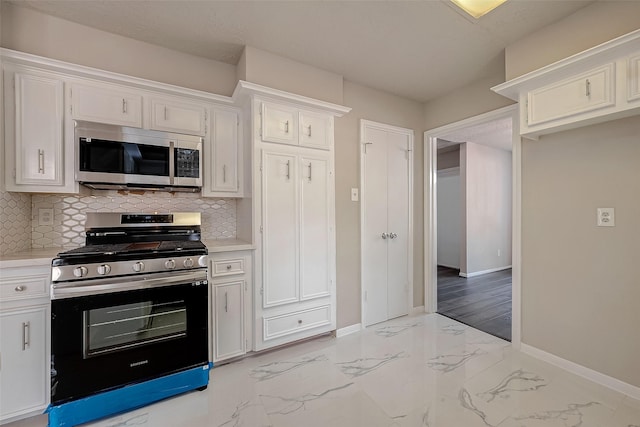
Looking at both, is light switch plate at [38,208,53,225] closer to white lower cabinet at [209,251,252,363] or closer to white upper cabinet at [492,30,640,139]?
white lower cabinet at [209,251,252,363]

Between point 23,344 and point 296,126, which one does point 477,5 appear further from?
point 23,344

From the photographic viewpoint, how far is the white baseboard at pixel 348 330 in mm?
2822

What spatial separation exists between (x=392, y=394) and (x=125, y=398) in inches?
68.6

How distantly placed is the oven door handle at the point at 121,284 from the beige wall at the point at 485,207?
16.3 feet

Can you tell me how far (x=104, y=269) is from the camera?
5.54 ft

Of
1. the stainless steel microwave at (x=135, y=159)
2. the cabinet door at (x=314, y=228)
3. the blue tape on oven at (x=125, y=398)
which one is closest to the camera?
the blue tape on oven at (x=125, y=398)

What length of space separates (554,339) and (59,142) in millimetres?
4097

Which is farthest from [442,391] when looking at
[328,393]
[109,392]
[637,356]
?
[109,392]

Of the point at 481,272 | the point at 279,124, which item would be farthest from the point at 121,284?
the point at 481,272

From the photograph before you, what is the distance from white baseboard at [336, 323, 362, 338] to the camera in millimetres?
2822

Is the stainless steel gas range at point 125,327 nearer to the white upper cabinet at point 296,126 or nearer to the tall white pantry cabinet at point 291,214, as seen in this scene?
the tall white pantry cabinet at point 291,214

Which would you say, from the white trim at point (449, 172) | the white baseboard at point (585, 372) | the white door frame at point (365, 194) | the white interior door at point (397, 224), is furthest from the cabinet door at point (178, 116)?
the white trim at point (449, 172)

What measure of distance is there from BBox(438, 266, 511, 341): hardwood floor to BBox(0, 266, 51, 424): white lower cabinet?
146 inches

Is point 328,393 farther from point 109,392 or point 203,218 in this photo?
point 203,218
